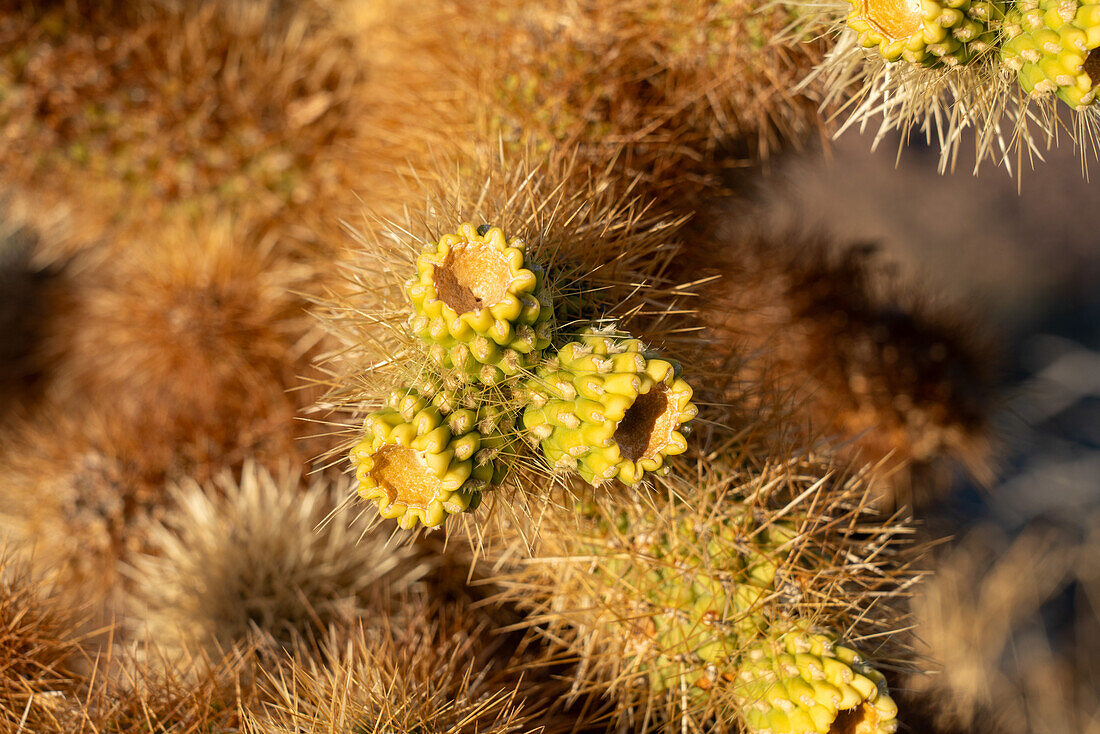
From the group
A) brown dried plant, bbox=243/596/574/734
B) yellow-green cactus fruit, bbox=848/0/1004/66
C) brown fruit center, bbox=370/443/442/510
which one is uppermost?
yellow-green cactus fruit, bbox=848/0/1004/66

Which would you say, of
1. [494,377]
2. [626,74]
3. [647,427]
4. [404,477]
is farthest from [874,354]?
[404,477]

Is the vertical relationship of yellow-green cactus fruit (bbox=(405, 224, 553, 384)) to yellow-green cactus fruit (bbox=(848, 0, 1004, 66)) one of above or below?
below

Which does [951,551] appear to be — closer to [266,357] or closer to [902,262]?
[902,262]

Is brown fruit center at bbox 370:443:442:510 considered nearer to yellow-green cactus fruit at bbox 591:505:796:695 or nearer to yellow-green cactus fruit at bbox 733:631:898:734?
yellow-green cactus fruit at bbox 591:505:796:695

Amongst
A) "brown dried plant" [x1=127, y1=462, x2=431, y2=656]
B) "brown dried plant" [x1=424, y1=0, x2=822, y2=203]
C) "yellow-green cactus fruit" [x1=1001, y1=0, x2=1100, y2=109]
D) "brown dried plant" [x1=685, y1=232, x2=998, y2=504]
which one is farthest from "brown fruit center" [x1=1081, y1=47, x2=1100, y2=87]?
"brown dried plant" [x1=127, y1=462, x2=431, y2=656]

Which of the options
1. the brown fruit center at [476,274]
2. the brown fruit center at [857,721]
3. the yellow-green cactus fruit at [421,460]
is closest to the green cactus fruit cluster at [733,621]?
the brown fruit center at [857,721]

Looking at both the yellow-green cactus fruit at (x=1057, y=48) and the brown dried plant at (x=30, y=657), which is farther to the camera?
the brown dried plant at (x=30, y=657)

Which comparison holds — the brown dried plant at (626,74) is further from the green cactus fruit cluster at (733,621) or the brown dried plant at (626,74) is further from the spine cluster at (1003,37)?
the green cactus fruit cluster at (733,621)
